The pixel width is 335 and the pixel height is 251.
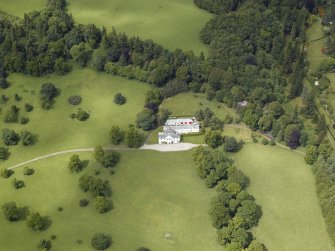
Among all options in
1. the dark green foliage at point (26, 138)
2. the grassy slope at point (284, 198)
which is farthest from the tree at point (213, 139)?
the dark green foliage at point (26, 138)

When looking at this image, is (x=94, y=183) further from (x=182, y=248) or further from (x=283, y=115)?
(x=283, y=115)

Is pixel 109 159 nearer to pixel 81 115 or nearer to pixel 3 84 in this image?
pixel 81 115

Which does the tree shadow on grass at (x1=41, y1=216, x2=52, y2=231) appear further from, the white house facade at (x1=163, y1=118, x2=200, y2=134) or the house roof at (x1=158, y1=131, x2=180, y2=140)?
the white house facade at (x1=163, y1=118, x2=200, y2=134)

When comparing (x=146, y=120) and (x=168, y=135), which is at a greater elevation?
(x=146, y=120)

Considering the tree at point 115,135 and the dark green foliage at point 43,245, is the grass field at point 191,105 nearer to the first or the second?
the tree at point 115,135

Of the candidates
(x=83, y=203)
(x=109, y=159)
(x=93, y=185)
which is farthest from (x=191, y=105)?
(x=83, y=203)

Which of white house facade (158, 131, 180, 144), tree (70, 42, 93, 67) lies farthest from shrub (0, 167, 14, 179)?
tree (70, 42, 93, 67)

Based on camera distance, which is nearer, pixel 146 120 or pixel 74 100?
pixel 146 120
